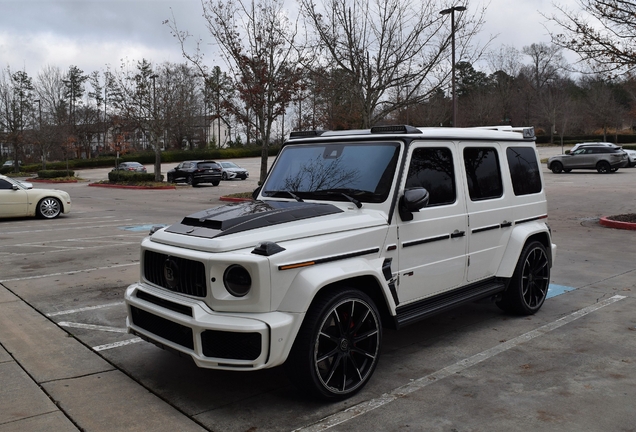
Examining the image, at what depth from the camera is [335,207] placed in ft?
15.4

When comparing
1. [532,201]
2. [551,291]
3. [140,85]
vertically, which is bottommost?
[551,291]

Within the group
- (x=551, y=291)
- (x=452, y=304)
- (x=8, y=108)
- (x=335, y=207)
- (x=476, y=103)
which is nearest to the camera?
(x=335, y=207)

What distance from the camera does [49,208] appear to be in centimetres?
1711

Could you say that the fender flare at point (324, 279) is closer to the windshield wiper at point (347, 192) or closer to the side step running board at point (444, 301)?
the side step running board at point (444, 301)

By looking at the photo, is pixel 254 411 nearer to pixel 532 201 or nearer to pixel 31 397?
pixel 31 397

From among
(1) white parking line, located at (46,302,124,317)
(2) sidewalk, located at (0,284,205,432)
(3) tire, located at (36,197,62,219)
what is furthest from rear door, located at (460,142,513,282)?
(3) tire, located at (36,197,62,219)

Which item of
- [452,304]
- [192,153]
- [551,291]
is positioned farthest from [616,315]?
[192,153]

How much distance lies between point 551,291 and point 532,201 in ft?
5.52

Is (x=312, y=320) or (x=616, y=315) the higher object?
(x=312, y=320)

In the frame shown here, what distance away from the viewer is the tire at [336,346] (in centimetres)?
396

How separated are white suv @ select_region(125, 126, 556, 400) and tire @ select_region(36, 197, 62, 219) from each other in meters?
13.5

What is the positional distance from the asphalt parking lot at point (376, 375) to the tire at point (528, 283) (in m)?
0.14

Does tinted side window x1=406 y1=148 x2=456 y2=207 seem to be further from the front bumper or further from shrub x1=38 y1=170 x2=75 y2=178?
shrub x1=38 y1=170 x2=75 y2=178

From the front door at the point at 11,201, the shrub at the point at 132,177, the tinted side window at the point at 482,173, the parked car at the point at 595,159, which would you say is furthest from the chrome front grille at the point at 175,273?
the parked car at the point at 595,159
